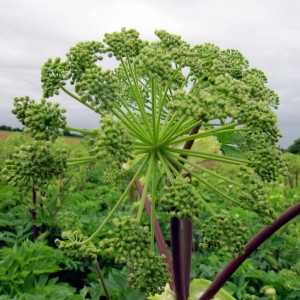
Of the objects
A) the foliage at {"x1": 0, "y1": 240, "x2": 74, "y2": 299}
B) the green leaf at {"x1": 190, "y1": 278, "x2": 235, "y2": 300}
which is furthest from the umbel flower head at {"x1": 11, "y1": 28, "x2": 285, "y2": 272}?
the foliage at {"x1": 0, "y1": 240, "x2": 74, "y2": 299}

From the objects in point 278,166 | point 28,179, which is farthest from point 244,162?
point 28,179

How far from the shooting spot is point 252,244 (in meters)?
2.16

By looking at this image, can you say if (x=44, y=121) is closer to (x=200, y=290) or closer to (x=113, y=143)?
(x=113, y=143)

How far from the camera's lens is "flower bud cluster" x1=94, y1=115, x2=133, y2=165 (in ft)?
4.89

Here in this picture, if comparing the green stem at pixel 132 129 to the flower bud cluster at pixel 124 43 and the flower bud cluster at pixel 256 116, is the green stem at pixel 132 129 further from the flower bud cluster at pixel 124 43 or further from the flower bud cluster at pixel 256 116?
the flower bud cluster at pixel 256 116

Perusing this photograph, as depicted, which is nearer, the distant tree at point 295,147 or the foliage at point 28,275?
the foliage at point 28,275

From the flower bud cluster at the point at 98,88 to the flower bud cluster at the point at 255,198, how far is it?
62 cm

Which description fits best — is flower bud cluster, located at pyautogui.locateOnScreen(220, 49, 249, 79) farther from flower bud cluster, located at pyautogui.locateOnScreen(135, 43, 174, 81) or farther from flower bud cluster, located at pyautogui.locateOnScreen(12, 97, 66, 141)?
flower bud cluster, located at pyautogui.locateOnScreen(12, 97, 66, 141)

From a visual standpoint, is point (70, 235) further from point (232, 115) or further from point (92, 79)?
point (232, 115)

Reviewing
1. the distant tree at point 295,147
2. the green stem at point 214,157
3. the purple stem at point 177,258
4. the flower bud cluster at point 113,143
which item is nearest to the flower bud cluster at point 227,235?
the green stem at point 214,157

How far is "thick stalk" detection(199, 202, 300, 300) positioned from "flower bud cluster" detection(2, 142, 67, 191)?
1037 millimetres

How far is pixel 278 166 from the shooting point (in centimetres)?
186

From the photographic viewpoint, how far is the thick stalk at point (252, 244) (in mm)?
2059

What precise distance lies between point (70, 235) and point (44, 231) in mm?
2738
